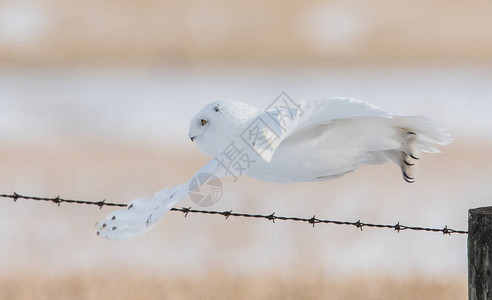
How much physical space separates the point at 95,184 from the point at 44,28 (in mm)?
8256

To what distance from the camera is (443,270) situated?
20.8 feet

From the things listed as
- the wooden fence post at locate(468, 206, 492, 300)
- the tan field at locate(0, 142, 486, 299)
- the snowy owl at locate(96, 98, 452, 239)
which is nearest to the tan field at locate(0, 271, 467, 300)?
the tan field at locate(0, 142, 486, 299)

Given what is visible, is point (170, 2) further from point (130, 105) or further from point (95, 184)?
point (95, 184)

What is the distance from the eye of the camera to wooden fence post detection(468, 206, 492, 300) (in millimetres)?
2283

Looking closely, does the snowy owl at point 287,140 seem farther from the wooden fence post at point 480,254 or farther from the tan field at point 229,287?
the tan field at point 229,287

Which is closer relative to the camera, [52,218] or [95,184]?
[52,218]

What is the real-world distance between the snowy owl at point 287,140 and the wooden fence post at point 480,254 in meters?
0.41

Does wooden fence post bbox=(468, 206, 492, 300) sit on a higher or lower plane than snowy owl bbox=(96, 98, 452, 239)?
lower

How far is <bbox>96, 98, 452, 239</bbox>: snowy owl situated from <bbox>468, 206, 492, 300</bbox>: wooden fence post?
0.41 metres

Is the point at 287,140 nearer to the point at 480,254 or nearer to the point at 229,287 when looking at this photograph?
the point at 480,254

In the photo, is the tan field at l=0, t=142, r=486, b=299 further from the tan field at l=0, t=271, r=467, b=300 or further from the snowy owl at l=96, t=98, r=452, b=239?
the snowy owl at l=96, t=98, r=452, b=239

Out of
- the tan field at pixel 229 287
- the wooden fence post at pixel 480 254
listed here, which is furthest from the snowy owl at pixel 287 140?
the tan field at pixel 229 287

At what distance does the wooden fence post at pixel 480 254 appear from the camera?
2.28m

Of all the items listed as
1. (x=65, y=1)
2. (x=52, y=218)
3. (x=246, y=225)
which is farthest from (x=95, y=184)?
(x=65, y=1)
